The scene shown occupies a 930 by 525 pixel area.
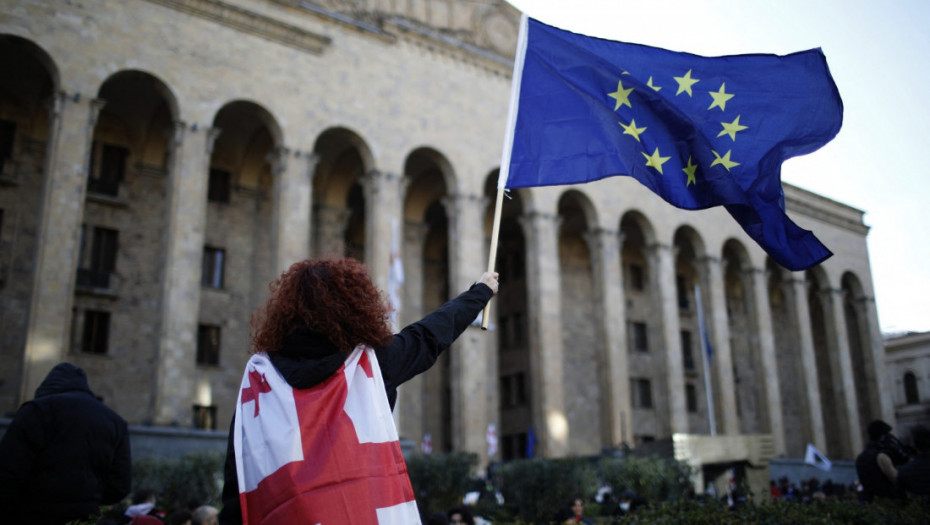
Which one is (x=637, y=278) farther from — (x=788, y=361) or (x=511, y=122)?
(x=511, y=122)

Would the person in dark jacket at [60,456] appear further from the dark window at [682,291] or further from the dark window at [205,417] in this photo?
the dark window at [682,291]

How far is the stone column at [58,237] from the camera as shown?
20.0 meters

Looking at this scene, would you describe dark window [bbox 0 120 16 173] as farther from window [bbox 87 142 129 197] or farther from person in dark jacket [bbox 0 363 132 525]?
person in dark jacket [bbox 0 363 132 525]

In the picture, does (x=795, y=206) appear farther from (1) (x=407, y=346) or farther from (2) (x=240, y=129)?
(1) (x=407, y=346)

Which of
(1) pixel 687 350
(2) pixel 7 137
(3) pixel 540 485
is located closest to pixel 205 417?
(2) pixel 7 137

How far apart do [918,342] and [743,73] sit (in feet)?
178

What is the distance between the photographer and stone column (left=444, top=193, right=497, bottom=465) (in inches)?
1053

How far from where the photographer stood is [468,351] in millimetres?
27609

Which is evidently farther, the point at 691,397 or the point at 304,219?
the point at 691,397

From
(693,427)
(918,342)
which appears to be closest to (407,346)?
(693,427)

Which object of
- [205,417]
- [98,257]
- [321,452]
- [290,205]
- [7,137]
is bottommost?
[321,452]

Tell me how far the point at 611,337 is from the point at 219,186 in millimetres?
15655

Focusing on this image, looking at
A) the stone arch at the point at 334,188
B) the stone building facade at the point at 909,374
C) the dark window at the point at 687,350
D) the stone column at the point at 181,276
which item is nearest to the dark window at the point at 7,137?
the stone column at the point at 181,276

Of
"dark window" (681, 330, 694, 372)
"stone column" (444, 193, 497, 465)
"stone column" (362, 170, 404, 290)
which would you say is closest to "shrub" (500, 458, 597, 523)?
"stone column" (444, 193, 497, 465)
